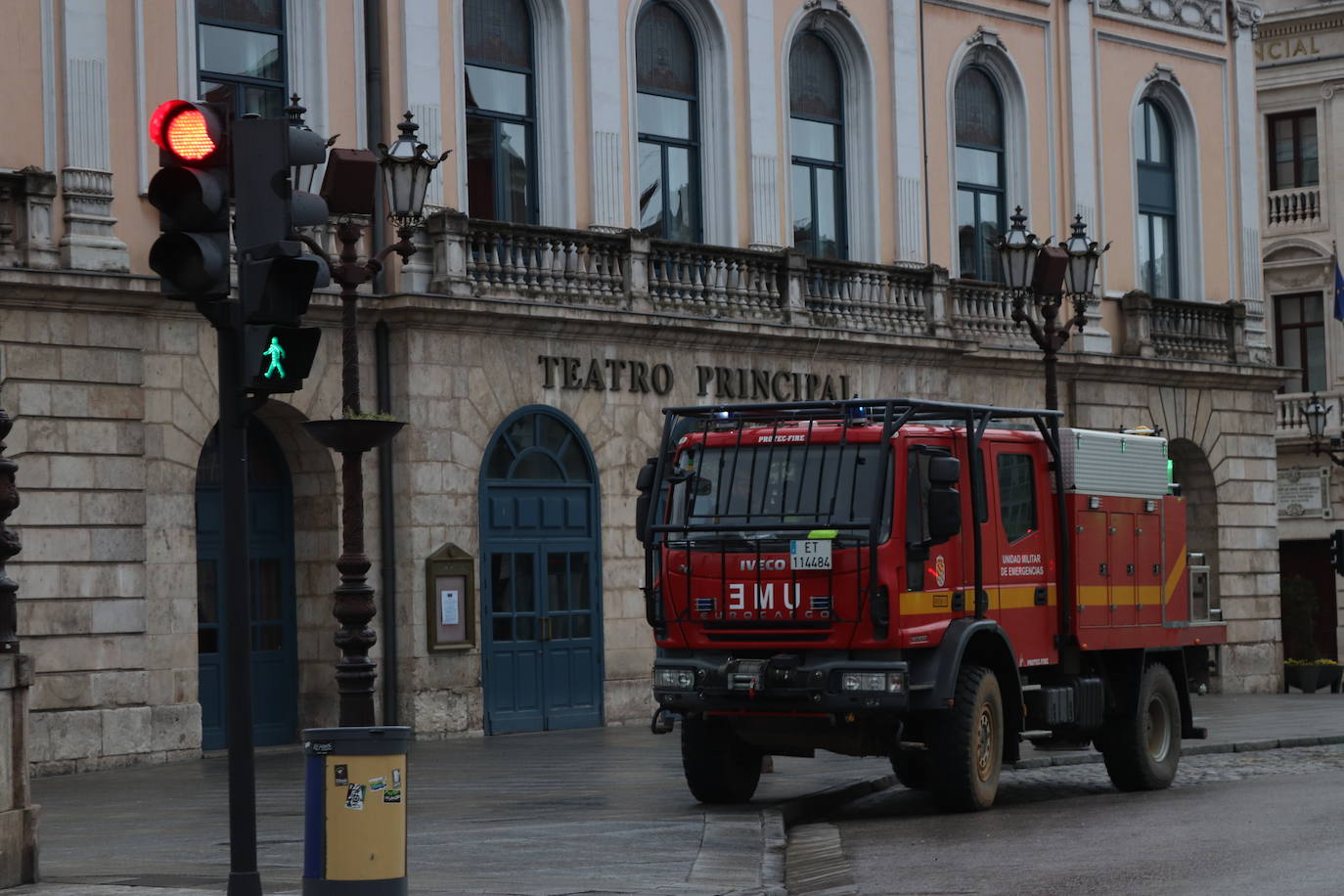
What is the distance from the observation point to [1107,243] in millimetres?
34906

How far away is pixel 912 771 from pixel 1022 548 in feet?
7.02

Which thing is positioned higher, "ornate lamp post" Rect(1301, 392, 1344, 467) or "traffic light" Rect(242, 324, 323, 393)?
"ornate lamp post" Rect(1301, 392, 1344, 467)

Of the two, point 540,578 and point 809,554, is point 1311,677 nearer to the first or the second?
point 540,578

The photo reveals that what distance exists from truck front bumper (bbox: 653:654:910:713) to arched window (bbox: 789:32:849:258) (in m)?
14.8

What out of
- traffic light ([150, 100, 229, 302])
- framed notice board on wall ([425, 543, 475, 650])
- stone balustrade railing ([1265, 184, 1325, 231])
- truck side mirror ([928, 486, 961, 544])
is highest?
stone balustrade railing ([1265, 184, 1325, 231])

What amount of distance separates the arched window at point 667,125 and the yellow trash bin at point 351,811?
61.6ft

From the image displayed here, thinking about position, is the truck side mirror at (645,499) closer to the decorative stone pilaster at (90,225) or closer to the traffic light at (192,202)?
the traffic light at (192,202)

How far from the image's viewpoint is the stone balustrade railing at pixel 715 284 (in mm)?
26281

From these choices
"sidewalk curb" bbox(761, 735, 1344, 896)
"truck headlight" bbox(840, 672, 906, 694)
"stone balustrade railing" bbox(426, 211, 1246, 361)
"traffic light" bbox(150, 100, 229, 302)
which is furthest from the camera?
"stone balustrade railing" bbox(426, 211, 1246, 361)

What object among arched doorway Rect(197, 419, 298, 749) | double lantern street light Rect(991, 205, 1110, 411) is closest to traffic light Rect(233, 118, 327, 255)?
arched doorway Rect(197, 419, 298, 749)

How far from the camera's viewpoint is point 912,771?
60.9 feet

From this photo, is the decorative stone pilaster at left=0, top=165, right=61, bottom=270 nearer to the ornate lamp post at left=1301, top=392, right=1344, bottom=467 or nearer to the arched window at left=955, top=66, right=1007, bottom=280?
the arched window at left=955, top=66, right=1007, bottom=280

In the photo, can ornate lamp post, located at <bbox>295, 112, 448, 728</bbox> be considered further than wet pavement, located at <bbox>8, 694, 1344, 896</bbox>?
Yes

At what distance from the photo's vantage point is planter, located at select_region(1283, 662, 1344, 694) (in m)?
37.7
